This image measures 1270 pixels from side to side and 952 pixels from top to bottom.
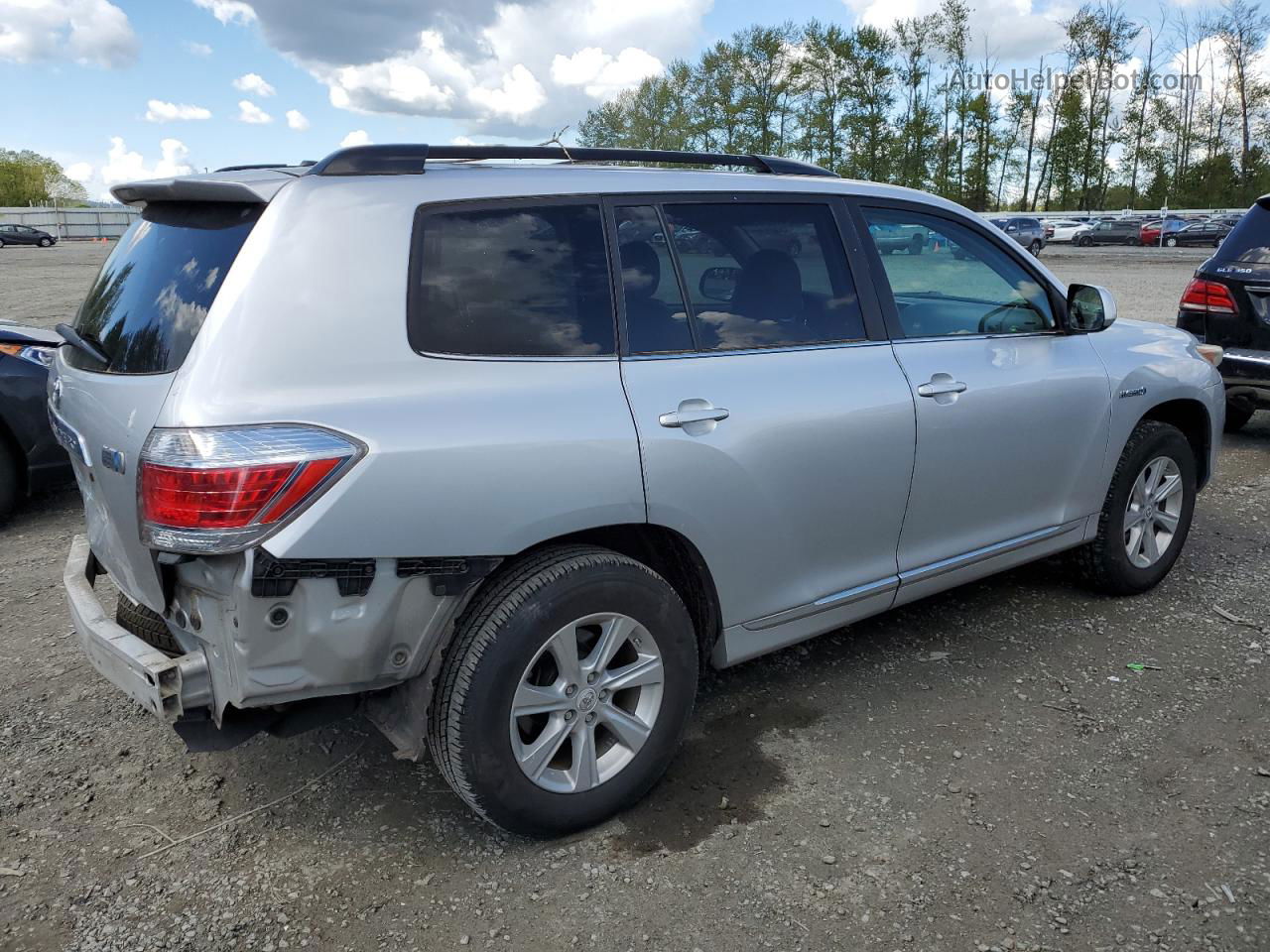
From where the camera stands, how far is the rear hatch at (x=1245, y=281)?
6992 mm

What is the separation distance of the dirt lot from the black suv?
350 cm

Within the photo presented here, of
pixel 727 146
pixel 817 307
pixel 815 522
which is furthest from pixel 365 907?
pixel 727 146

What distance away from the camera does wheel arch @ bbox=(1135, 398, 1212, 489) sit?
4629 mm

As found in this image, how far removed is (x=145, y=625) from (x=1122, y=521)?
Answer: 12.5ft

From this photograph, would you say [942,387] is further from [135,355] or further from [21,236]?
[21,236]

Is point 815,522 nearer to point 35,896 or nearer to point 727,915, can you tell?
point 727,915

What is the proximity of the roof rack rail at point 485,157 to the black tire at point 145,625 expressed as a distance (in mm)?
1269

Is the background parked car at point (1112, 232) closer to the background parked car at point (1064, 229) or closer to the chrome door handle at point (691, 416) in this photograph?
the background parked car at point (1064, 229)

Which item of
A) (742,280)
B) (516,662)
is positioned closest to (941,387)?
(742,280)

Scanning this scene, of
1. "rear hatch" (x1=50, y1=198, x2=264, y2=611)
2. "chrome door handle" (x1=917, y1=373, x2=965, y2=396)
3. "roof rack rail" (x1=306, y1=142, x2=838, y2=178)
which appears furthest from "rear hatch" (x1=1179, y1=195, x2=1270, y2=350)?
"rear hatch" (x1=50, y1=198, x2=264, y2=611)

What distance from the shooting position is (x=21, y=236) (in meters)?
54.8

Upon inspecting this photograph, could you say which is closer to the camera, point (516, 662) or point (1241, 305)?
point (516, 662)

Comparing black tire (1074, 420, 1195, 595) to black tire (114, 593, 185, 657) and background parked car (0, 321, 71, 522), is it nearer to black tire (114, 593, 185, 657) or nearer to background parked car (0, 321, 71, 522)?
black tire (114, 593, 185, 657)

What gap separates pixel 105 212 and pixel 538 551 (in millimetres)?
85260
